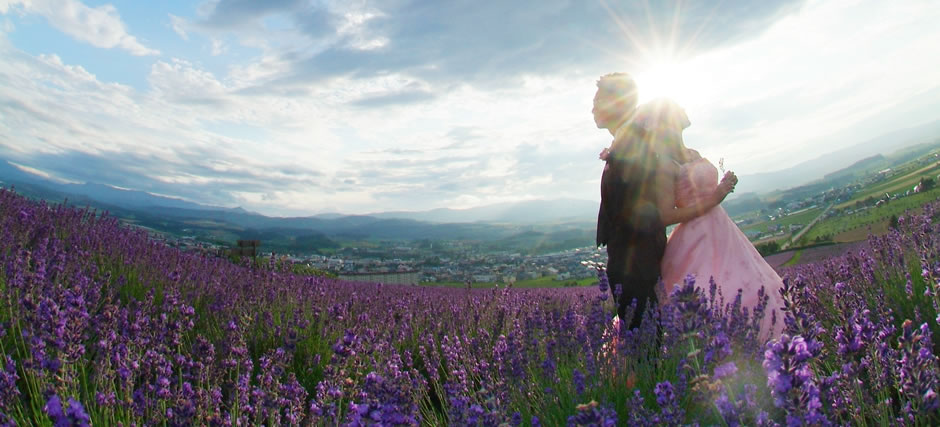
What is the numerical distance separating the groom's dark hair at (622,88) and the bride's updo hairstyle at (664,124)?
0.17 metres

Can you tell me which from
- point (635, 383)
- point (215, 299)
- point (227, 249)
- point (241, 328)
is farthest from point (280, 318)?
point (227, 249)

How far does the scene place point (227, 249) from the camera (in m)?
10.6

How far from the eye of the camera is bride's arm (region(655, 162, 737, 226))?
10.5ft

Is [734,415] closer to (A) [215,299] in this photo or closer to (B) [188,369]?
(B) [188,369]

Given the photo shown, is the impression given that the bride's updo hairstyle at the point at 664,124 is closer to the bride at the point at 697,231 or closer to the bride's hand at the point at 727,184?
the bride at the point at 697,231

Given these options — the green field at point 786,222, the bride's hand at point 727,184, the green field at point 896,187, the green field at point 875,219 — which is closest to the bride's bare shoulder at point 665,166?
the bride's hand at point 727,184

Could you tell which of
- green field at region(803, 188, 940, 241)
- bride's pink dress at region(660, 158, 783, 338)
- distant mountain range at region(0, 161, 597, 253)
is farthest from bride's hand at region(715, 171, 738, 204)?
green field at region(803, 188, 940, 241)

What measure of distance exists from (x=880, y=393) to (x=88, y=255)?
16.6ft

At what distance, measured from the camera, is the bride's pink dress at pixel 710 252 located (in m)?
3.16

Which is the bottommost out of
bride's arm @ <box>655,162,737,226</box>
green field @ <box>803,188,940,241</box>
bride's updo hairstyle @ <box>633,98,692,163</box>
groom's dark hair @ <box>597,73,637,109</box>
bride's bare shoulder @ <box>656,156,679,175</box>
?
green field @ <box>803,188,940,241</box>

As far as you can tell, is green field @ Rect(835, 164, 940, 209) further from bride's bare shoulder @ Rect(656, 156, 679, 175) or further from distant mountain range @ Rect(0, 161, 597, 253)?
bride's bare shoulder @ Rect(656, 156, 679, 175)

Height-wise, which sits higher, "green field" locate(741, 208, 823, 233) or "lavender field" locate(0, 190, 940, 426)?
"lavender field" locate(0, 190, 940, 426)

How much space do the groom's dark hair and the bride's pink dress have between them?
557 mm

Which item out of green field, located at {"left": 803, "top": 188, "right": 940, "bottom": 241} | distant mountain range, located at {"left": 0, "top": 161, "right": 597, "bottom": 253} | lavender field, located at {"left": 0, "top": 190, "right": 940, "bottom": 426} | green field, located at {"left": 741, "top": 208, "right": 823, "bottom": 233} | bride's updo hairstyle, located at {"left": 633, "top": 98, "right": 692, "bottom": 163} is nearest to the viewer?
lavender field, located at {"left": 0, "top": 190, "right": 940, "bottom": 426}
